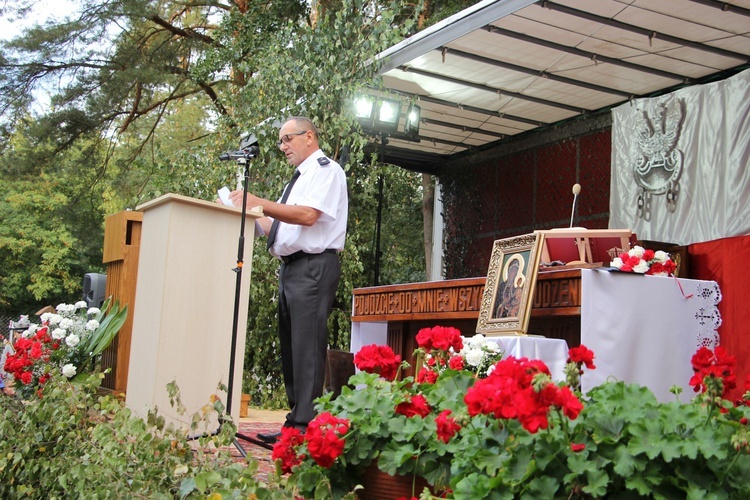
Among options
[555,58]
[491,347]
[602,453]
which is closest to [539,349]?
[491,347]

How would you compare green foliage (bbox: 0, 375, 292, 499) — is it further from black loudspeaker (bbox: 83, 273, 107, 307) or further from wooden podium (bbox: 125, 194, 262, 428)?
black loudspeaker (bbox: 83, 273, 107, 307)

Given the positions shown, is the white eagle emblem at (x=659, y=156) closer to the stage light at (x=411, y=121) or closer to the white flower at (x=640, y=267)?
the stage light at (x=411, y=121)

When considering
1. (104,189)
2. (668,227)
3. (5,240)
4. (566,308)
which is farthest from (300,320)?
(5,240)

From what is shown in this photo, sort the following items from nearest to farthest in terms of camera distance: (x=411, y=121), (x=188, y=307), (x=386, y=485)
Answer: (x=386, y=485) < (x=188, y=307) < (x=411, y=121)

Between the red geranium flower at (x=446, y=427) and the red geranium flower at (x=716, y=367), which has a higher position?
the red geranium flower at (x=716, y=367)

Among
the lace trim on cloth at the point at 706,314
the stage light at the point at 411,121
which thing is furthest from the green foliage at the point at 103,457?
the stage light at the point at 411,121

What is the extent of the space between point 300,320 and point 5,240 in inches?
937

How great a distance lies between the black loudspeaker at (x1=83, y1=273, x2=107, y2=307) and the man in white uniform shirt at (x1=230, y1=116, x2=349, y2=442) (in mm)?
3176

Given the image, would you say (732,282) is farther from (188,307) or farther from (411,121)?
(188,307)

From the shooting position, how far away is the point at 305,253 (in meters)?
3.87

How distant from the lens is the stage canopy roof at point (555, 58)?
606 cm

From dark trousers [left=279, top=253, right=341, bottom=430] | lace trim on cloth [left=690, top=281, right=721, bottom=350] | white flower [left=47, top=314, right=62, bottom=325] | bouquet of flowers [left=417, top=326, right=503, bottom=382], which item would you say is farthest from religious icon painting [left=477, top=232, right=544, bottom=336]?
white flower [left=47, top=314, right=62, bottom=325]

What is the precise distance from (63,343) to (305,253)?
2049 mm

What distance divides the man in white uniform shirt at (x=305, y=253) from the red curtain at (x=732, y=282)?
2.85 meters
